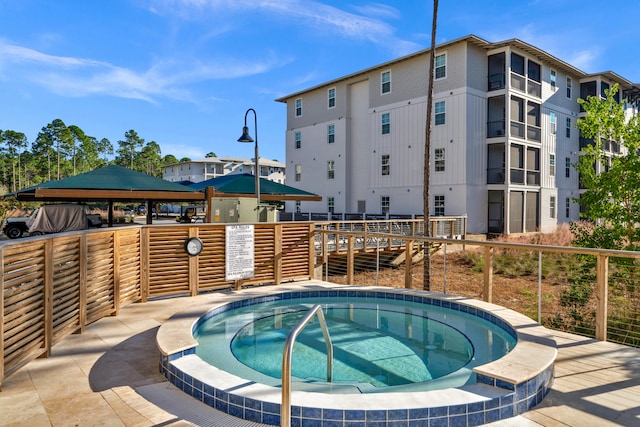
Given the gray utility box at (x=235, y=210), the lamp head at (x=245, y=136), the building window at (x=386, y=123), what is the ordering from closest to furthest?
the gray utility box at (x=235, y=210), the lamp head at (x=245, y=136), the building window at (x=386, y=123)

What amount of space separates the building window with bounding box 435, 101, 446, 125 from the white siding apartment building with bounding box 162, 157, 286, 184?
4425 cm

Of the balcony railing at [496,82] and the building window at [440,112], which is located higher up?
the balcony railing at [496,82]

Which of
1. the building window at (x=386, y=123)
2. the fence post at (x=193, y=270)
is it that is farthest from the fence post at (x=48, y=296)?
the building window at (x=386, y=123)

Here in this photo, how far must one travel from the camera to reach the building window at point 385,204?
24.1 m

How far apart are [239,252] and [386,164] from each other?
1800cm

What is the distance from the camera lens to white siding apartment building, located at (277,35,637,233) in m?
21.0

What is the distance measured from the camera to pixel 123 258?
235 inches

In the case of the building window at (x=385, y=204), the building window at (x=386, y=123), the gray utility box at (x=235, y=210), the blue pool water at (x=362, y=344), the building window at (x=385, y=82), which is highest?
the building window at (x=385, y=82)

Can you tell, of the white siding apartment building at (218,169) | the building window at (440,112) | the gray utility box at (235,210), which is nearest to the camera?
the gray utility box at (235,210)

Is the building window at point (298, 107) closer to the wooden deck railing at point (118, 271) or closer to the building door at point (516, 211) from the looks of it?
the building door at point (516, 211)

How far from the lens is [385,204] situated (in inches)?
958

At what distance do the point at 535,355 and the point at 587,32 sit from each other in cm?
2455

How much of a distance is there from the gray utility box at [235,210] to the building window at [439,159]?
1474cm

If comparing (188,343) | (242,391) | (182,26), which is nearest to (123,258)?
(188,343)
